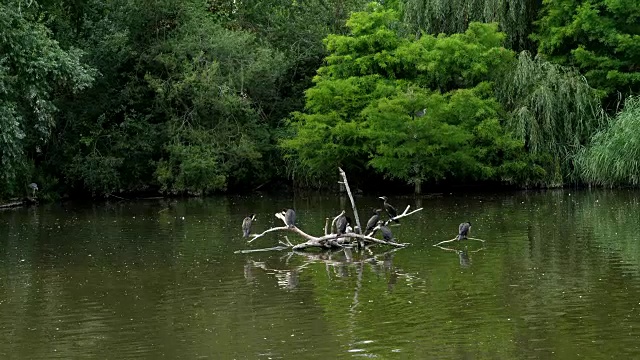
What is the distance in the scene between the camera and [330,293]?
1614 centimetres

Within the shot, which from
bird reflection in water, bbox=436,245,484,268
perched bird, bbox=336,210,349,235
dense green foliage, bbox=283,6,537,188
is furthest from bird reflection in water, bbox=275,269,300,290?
dense green foliage, bbox=283,6,537,188

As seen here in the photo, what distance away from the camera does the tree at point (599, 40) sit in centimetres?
3738

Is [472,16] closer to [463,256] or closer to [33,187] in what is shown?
[33,187]

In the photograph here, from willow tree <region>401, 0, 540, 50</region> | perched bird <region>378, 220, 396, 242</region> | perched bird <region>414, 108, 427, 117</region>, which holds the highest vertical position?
willow tree <region>401, 0, 540, 50</region>

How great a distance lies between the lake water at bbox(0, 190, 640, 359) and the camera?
12.6m

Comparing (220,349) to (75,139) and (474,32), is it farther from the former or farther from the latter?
(75,139)

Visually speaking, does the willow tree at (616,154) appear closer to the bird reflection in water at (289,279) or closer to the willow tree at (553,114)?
the willow tree at (553,114)

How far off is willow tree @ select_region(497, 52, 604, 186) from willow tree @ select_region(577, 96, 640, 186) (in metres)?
0.73

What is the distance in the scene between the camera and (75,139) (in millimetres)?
39750

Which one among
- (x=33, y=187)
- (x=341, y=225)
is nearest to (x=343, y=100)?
(x=33, y=187)

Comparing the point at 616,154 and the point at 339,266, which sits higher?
the point at 616,154

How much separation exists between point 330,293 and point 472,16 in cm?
2415

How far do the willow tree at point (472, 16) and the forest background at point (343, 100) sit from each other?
0.24 feet

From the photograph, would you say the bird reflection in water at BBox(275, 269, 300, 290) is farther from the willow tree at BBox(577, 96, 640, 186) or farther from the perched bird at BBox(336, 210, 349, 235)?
the willow tree at BBox(577, 96, 640, 186)
